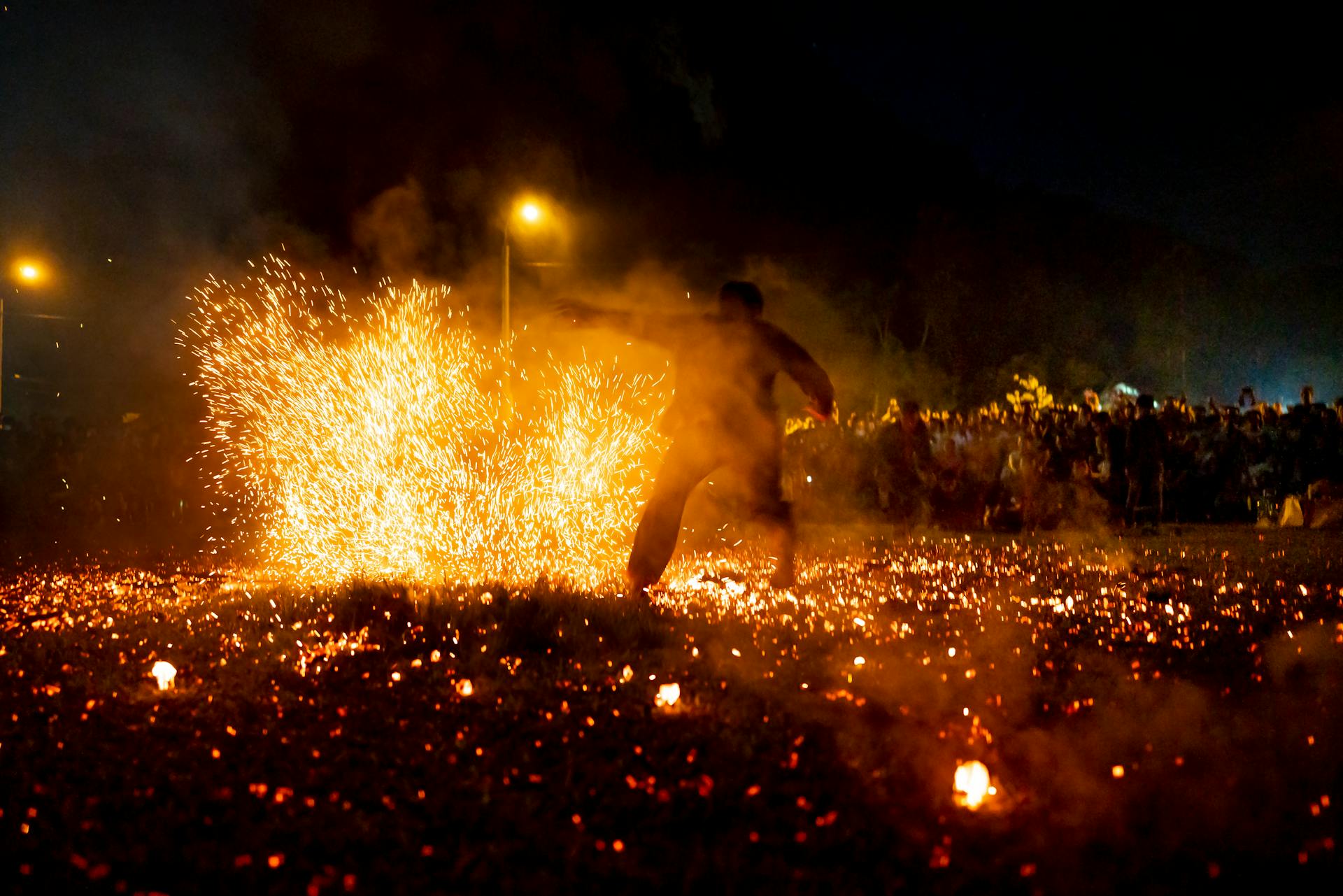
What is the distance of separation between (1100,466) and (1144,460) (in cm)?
98

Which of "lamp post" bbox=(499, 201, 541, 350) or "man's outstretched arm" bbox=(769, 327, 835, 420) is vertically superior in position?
"lamp post" bbox=(499, 201, 541, 350)

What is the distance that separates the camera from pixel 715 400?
6723 millimetres

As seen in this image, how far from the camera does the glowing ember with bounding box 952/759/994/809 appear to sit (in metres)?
3.11

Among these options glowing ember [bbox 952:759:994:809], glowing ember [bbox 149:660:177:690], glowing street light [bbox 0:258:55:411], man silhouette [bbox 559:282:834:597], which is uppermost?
glowing street light [bbox 0:258:55:411]

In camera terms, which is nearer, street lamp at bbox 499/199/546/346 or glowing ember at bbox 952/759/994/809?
glowing ember at bbox 952/759/994/809

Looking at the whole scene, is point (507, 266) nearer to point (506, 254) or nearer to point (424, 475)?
point (506, 254)

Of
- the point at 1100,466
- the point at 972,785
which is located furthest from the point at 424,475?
the point at 1100,466

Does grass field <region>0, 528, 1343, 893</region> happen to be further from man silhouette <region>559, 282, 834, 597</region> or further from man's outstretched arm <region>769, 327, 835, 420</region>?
man's outstretched arm <region>769, 327, 835, 420</region>

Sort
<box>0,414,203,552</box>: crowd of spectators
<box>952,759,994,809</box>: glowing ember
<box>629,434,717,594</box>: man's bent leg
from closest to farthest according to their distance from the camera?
1. <box>952,759,994,809</box>: glowing ember
2. <box>629,434,717,594</box>: man's bent leg
3. <box>0,414,203,552</box>: crowd of spectators

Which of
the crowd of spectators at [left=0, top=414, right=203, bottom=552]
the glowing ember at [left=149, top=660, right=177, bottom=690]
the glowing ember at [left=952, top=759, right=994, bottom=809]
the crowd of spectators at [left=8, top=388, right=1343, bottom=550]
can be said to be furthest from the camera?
the crowd of spectators at [left=0, top=414, right=203, bottom=552]

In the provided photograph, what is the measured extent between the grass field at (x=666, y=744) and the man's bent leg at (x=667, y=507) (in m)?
0.33

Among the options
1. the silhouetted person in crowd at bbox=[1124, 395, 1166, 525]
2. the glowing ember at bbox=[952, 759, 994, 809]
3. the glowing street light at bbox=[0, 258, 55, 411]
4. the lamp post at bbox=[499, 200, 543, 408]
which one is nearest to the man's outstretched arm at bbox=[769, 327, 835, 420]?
the glowing ember at bbox=[952, 759, 994, 809]


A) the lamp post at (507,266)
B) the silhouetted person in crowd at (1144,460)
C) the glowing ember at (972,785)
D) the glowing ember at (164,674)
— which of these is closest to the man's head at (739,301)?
the glowing ember at (164,674)

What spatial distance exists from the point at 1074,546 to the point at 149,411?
18833mm
